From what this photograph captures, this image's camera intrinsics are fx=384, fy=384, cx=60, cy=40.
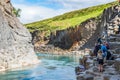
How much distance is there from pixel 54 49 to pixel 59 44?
12.7 ft

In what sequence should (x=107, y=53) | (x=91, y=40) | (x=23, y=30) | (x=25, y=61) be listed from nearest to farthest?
(x=107, y=53), (x=25, y=61), (x=23, y=30), (x=91, y=40)

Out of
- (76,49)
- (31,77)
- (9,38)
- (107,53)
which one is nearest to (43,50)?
(76,49)

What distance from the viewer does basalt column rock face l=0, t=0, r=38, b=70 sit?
72000 mm

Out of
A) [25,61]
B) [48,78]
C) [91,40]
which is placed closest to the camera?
[48,78]

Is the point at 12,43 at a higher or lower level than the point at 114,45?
higher

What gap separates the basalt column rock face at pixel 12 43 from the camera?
72.0 metres

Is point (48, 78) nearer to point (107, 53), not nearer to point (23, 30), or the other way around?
point (107, 53)

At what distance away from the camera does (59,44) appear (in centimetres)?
14400

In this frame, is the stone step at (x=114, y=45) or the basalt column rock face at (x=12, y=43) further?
the basalt column rock face at (x=12, y=43)

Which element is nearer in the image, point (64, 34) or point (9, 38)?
point (9, 38)

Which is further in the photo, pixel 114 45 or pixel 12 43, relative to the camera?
pixel 12 43

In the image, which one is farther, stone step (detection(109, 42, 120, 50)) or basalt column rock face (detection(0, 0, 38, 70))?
basalt column rock face (detection(0, 0, 38, 70))

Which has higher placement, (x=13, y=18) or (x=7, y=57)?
(x=13, y=18)

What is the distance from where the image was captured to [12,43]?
248 ft
